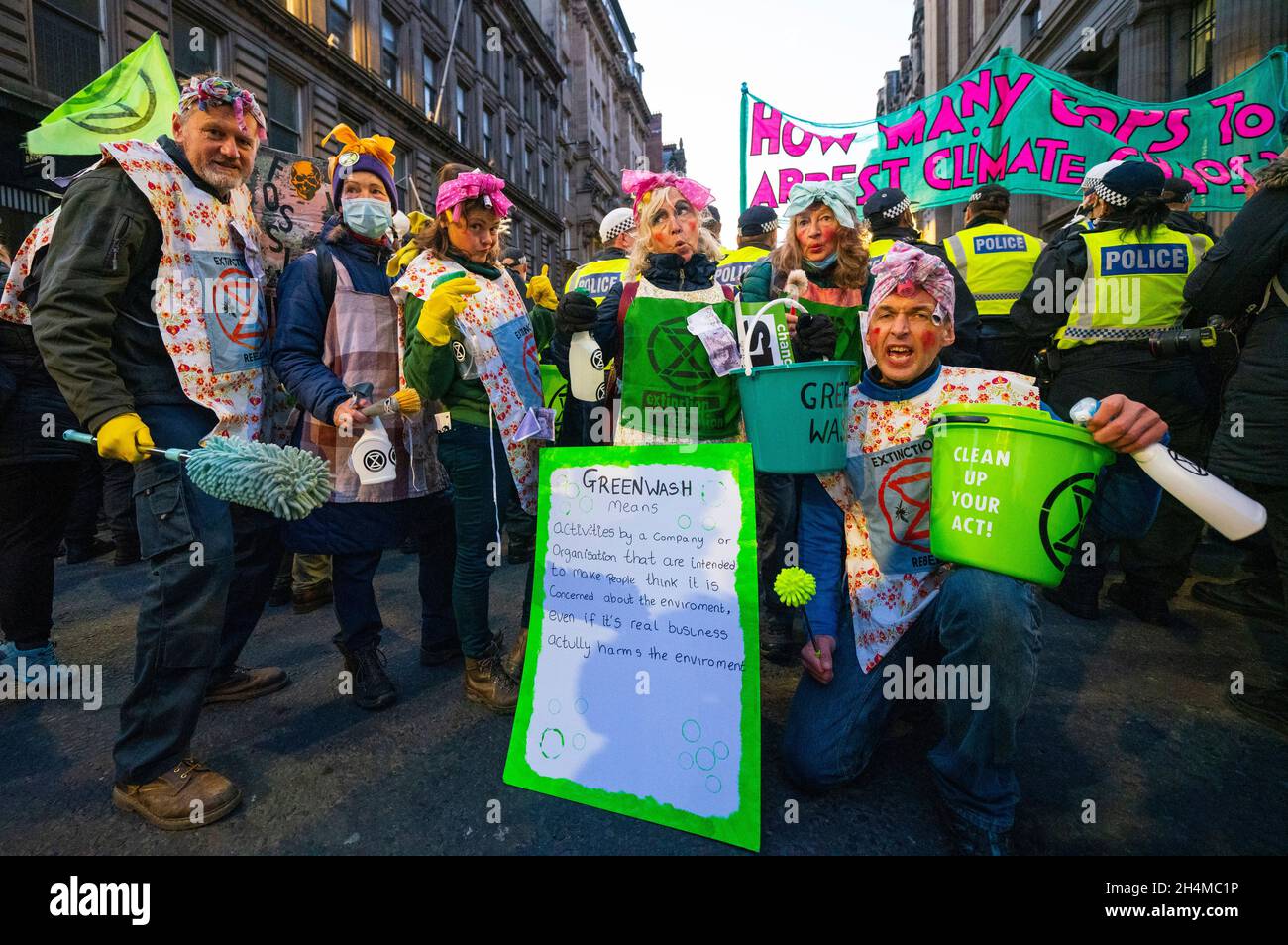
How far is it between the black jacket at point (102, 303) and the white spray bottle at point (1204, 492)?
8.85 ft

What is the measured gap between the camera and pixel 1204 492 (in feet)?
4.57

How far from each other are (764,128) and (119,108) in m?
5.74

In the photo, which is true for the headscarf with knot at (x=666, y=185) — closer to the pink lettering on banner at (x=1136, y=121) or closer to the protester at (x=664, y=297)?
the protester at (x=664, y=297)

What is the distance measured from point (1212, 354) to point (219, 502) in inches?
205

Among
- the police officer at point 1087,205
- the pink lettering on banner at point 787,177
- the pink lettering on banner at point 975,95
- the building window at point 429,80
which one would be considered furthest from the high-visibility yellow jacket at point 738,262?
the building window at point 429,80

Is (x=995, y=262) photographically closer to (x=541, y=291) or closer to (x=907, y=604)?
(x=541, y=291)

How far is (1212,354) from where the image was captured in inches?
146

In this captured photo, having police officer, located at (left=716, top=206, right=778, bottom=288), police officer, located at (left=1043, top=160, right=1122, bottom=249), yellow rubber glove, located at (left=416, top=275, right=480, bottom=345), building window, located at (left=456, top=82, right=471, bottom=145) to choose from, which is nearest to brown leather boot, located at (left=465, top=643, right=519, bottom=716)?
yellow rubber glove, located at (left=416, top=275, right=480, bottom=345)

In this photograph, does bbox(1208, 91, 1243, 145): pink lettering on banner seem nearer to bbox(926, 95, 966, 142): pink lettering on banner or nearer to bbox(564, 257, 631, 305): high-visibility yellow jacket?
bbox(926, 95, 966, 142): pink lettering on banner

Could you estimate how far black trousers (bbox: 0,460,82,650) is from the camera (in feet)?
8.87

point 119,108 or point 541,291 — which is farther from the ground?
point 119,108

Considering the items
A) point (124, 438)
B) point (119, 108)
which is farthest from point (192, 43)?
point (124, 438)

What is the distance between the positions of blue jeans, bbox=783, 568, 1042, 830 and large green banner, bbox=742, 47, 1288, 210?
4610mm
